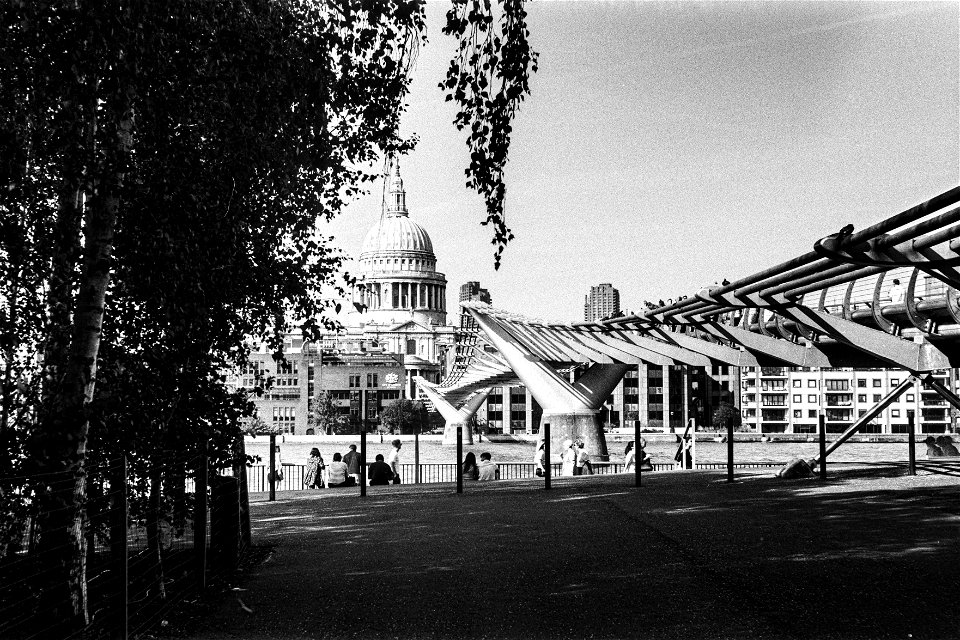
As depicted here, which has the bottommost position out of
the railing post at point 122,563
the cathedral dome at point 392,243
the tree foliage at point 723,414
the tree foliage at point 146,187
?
the tree foliage at point 723,414

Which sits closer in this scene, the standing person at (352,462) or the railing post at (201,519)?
the railing post at (201,519)

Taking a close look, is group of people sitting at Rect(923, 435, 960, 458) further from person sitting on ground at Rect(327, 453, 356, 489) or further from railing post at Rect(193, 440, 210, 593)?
railing post at Rect(193, 440, 210, 593)

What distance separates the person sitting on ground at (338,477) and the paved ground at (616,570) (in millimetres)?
7859

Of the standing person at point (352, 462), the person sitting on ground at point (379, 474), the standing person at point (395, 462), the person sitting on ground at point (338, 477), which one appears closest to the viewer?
the person sitting on ground at point (338, 477)

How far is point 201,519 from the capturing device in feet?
31.3

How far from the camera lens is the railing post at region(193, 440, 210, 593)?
368 inches

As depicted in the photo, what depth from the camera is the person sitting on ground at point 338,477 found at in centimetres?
2506

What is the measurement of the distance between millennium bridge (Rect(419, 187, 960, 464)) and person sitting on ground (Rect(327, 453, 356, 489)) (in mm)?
9228

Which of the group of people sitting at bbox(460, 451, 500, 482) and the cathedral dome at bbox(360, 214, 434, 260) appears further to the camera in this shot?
the cathedral dome at bbox(360, 214, 434, 260)

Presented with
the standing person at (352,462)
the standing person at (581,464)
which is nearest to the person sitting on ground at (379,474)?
the standing person at (352,462)

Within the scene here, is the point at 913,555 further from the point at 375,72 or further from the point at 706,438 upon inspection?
the point at 706,438

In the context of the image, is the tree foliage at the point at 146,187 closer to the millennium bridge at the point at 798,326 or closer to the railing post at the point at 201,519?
the railing post at the point at 201,519

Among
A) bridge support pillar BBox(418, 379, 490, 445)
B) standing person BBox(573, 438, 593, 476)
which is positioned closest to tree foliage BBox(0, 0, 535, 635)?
standing person BBox(573, 438, 593, 476)

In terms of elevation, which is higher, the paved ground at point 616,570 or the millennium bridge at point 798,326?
the millennium bridge at point 798,326
